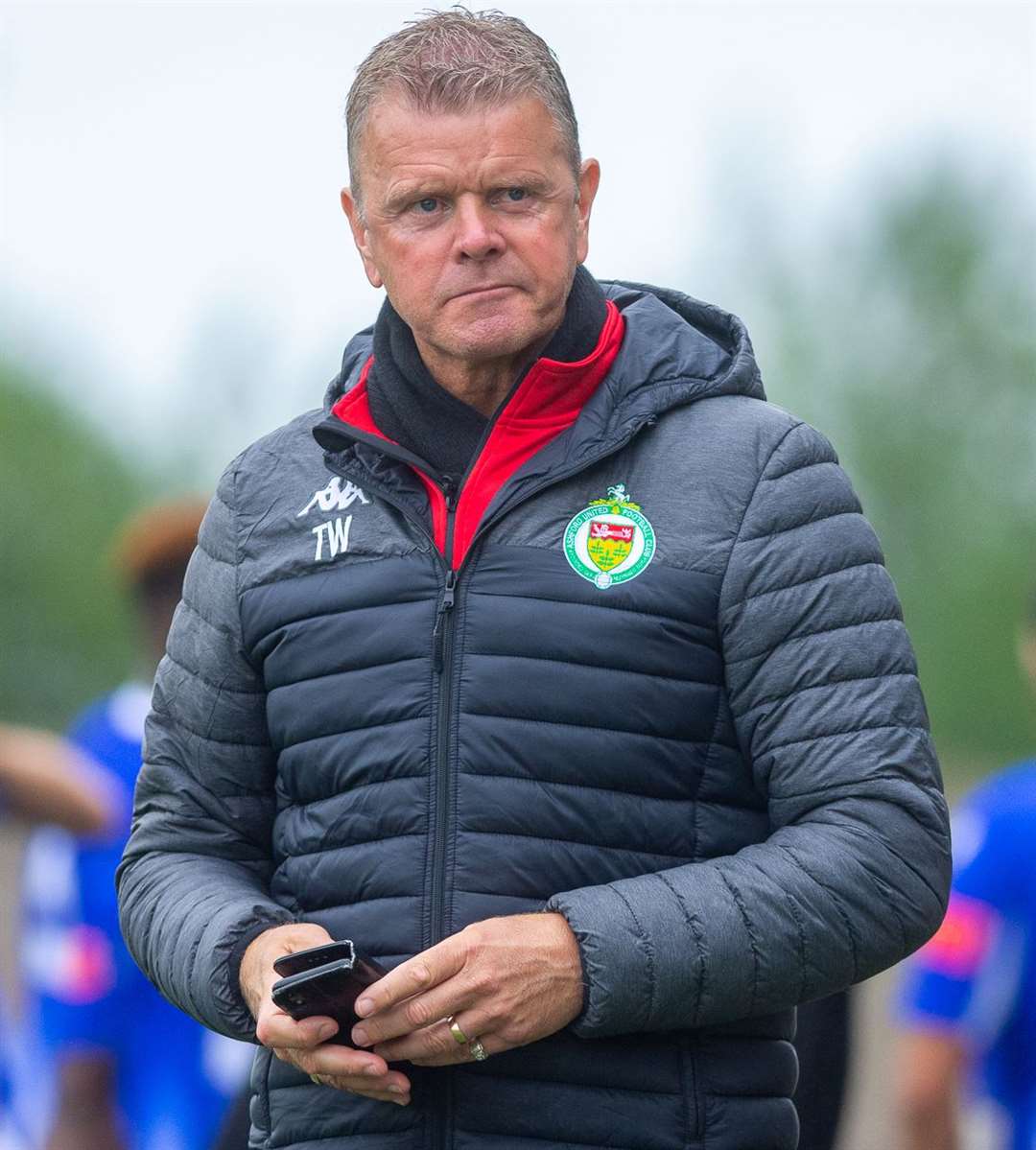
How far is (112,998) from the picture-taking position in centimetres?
568

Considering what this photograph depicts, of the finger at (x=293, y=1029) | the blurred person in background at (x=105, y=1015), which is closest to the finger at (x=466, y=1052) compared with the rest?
the finger at (x=293, y=1029)

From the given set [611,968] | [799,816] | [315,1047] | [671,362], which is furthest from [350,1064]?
[671,362]

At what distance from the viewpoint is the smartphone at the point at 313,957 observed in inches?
91.1

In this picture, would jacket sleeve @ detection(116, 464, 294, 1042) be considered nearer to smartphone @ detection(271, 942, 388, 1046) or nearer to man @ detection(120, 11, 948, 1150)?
man @ detection(120, 11, 948, 1150)

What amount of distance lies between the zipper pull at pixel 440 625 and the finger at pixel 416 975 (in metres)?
0.35

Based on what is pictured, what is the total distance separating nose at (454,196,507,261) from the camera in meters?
2.60

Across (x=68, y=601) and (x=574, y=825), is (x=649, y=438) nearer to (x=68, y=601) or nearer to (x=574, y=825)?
(x=574, y=825)

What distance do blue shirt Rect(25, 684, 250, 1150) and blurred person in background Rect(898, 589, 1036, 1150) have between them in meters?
1.89

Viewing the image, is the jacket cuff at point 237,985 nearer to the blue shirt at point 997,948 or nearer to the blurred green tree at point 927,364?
the blue shirt at point 997,948

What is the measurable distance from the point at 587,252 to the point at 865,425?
31.5 metres

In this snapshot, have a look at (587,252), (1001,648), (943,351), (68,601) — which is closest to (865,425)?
(943,351)

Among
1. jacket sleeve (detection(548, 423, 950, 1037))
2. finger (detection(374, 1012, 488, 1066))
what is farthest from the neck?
finger (detection(374, 1012, 488, 1066))

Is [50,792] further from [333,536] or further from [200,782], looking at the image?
[333,536]

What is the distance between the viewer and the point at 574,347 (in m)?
2.69
